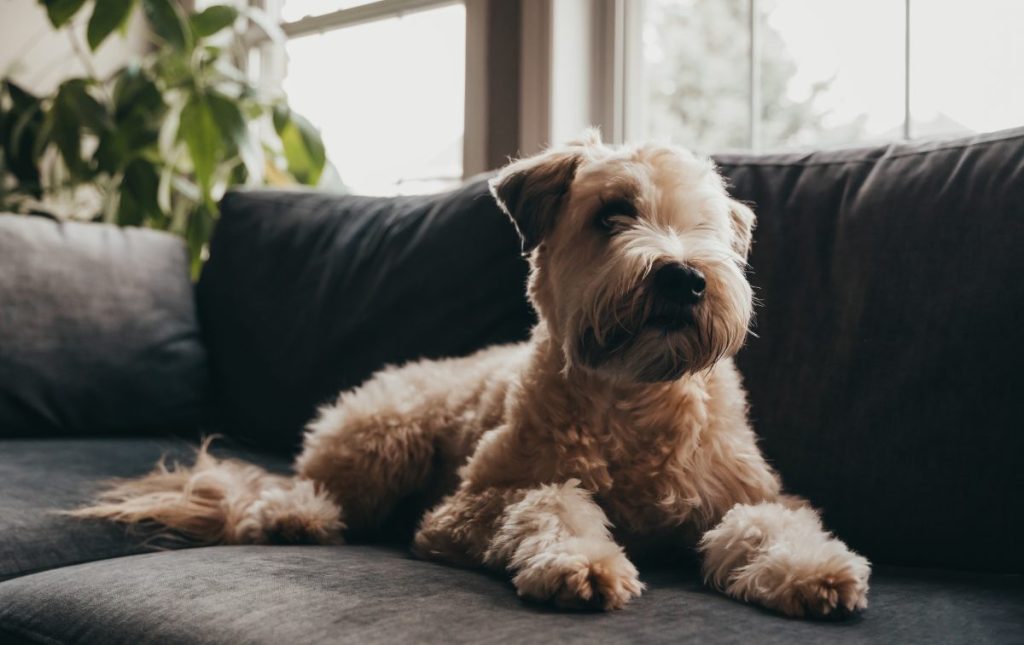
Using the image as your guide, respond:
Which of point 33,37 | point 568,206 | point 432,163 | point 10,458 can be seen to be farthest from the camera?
point 33,37

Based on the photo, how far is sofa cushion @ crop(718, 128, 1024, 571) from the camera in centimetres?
159

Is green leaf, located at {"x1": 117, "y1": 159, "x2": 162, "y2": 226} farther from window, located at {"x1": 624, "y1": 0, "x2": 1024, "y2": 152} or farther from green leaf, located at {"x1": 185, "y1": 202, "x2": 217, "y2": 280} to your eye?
window, located at {"x1": 624, "y1": 0, "x2": 1024, "y2": 152}

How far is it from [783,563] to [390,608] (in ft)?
1.83

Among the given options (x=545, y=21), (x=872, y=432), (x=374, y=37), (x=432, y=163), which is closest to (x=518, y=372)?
(x=872, y=432)

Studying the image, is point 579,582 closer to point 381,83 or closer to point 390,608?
point 390,608

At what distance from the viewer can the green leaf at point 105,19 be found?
3.47 metres

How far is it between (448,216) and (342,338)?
1.47 ft

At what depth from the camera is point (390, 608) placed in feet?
Answer: 4.32

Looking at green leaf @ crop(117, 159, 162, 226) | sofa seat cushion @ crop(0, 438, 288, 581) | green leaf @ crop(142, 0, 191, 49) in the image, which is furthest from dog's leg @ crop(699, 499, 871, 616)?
green leaf @ crop(142, 0, 191, 49)

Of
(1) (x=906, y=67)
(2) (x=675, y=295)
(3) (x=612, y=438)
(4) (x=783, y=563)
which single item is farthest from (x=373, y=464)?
(1) (x=906, y=67)

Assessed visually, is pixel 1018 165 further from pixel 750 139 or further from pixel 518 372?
pixel 750 139

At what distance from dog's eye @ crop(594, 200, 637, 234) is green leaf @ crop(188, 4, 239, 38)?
8.37 feet

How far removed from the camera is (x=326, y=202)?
2.95 m

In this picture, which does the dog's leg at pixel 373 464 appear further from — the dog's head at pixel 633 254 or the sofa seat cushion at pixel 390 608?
the dog's head at pixel 633 254
